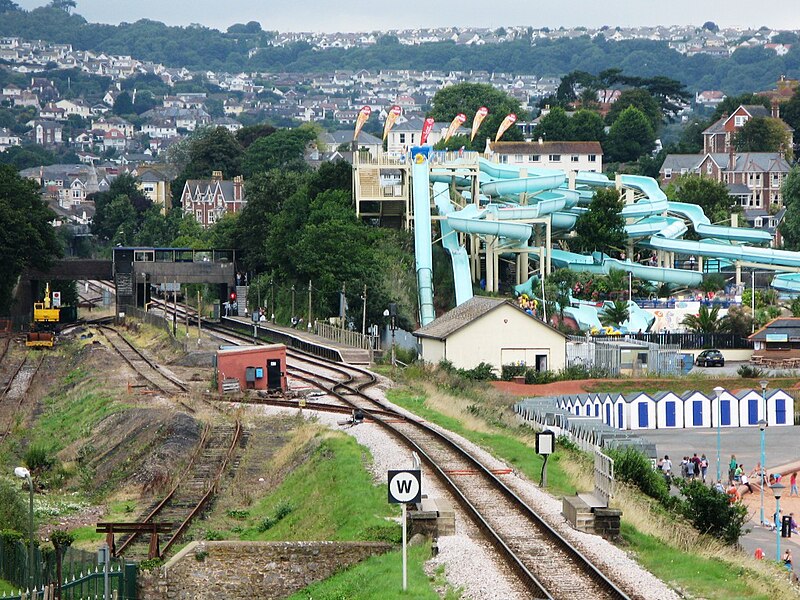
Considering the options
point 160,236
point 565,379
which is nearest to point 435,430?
point 565,379

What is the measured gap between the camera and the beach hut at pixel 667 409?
65812 mm

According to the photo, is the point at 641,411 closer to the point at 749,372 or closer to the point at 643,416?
the point at 643,416

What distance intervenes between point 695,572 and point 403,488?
16.4 ft

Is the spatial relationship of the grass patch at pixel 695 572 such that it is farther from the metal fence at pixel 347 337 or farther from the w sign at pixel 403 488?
the metal fence at pixel 347 337

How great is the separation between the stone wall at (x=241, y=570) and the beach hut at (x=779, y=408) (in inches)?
1656

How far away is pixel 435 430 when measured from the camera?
44.9 m

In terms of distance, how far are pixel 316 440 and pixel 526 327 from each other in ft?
94.0

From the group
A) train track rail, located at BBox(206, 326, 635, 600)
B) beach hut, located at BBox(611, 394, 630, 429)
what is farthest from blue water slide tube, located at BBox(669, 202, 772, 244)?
train track rail, located at BBox(206, 326, 635, 600)

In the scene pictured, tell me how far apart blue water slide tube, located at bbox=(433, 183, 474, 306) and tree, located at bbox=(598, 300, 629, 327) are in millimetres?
7592

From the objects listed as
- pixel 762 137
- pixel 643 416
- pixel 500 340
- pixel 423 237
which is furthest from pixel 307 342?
pixel 762 137

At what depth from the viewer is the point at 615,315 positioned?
8400 cm

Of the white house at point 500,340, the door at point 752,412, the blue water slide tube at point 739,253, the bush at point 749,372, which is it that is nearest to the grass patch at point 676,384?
the bush at point 749,372

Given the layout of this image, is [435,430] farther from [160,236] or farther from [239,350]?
[160,236]

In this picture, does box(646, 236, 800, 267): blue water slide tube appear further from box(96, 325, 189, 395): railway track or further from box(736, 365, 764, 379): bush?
box(96, 325, 189, 395): railway track
